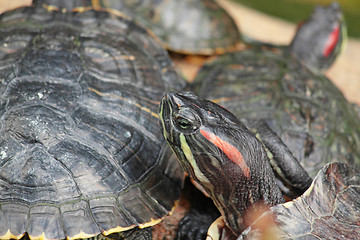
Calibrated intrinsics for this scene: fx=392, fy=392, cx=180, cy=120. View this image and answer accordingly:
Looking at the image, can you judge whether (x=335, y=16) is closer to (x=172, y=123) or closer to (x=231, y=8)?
(x=231, y=8)

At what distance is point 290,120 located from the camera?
110 inches

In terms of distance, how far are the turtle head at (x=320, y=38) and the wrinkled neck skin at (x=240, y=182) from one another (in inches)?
87.7

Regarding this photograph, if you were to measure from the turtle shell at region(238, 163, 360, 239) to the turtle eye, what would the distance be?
23.7 inches

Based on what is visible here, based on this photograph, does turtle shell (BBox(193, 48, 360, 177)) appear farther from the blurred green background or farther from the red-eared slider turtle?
the blurred green background

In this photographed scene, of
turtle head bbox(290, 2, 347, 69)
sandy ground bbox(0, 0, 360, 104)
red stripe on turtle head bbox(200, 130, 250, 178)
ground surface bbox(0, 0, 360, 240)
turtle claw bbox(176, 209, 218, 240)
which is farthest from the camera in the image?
sandy ground bbox(0, 0, 360, 104)

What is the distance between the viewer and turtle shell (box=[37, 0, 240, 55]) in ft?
Result: 12.3

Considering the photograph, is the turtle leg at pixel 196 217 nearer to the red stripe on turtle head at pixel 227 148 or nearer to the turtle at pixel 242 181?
the turtle at pixel 242 181

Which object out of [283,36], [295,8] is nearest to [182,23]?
[283,36]

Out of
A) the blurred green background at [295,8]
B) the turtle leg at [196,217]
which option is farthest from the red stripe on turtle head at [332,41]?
the blurred green background at [295,8]

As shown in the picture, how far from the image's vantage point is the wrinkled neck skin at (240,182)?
197 centimetres

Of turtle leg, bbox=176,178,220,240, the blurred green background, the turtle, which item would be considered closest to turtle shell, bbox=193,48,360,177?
the turtle

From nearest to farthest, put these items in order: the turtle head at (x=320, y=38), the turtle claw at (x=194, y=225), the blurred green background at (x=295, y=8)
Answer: the turtle claw at (x=194, y=225), the turtle head at (x=320, y=38), the blurred green background at (x=295, y=8)

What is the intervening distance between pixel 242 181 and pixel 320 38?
2628mm

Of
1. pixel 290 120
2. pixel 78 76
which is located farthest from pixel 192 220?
pixel 78 76
